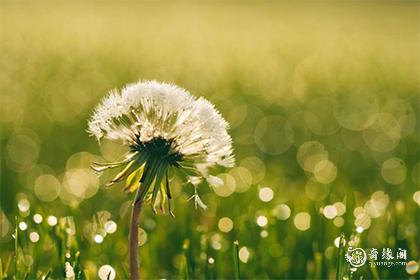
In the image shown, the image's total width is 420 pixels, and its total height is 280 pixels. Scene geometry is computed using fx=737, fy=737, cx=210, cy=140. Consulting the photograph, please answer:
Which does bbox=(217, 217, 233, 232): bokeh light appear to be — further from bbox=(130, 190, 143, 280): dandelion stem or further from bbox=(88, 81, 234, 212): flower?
bbox=(130, 190, 143, 280): dandelion stem

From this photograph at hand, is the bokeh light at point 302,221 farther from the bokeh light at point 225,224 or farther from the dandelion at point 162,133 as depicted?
the dandelion at point 162,133

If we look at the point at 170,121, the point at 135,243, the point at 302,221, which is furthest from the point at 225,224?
the point at 135,243

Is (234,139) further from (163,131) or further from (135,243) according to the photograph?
(135,243)

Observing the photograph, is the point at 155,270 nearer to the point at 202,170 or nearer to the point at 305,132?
the point at 202,170

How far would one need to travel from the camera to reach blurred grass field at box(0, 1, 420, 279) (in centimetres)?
317

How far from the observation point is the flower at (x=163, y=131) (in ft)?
7.03

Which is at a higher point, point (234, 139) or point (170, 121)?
point (234, 139)

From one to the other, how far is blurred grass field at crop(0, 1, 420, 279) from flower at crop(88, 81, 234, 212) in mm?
447

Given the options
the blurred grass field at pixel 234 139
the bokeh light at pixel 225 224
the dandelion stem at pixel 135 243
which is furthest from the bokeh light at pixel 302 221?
the dandelion stem at pixel 135 243

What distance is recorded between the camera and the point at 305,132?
263 inches

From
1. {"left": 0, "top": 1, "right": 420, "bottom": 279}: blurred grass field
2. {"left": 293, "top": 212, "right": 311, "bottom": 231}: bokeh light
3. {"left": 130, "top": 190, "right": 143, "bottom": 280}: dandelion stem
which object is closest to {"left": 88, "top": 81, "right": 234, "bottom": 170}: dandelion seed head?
{"left": 130, "top": 190, "right": 143, "bottom": 280}: dandelion stem

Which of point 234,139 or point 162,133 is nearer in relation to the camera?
point 162,133

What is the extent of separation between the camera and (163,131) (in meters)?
2.17

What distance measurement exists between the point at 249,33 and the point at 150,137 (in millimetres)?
11374
